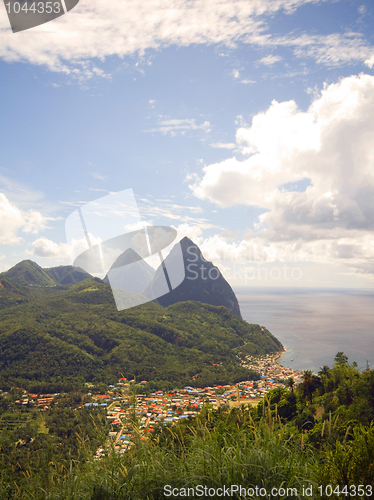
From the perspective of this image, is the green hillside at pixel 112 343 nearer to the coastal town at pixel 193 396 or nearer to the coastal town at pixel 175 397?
the coastal town at pixel 175 397

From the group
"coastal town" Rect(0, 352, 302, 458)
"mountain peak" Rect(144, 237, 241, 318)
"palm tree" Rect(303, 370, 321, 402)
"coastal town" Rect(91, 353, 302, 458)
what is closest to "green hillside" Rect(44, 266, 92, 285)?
"mountain peak" Rect(144, 237, 241, 318)

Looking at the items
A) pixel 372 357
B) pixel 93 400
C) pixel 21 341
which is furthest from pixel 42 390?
pixel 372 357

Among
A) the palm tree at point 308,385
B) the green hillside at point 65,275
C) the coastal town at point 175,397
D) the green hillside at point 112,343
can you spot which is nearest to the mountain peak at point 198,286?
the green hillside at point 112,343

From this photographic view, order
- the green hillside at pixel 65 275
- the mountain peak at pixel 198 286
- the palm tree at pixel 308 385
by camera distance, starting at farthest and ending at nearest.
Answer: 1. the green hillside at pixel 65 275
2. the mountain peak at pixel 198 286
3. the palm tree at pixel 308 385

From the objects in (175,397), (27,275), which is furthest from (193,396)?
(27,275)

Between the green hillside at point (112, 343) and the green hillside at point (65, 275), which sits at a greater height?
the green hillside at point (65, 275)

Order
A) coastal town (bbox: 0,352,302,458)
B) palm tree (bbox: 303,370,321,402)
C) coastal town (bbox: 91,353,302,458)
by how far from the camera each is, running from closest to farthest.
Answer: palm tree (bbox: 303,370,321,402) < coastal town (bbox: 91,353,302,458) < coastal town (bbox: 0,352,302,458)

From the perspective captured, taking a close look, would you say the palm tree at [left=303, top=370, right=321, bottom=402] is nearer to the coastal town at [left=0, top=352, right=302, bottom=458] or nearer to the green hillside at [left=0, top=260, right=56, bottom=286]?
the coastal town at [left=0, top=352, right=302, bottom=458]

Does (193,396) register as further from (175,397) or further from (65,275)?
(65,275)

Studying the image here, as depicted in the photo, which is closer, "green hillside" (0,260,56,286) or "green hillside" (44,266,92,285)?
"green hillside" (0,260,56,286)

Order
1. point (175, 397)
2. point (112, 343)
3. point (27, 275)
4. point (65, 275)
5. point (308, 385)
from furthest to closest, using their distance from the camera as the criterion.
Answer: point (65, 275) < point (27, 275) < point (112, 343) < point (175, 397) < point (308, 385)
